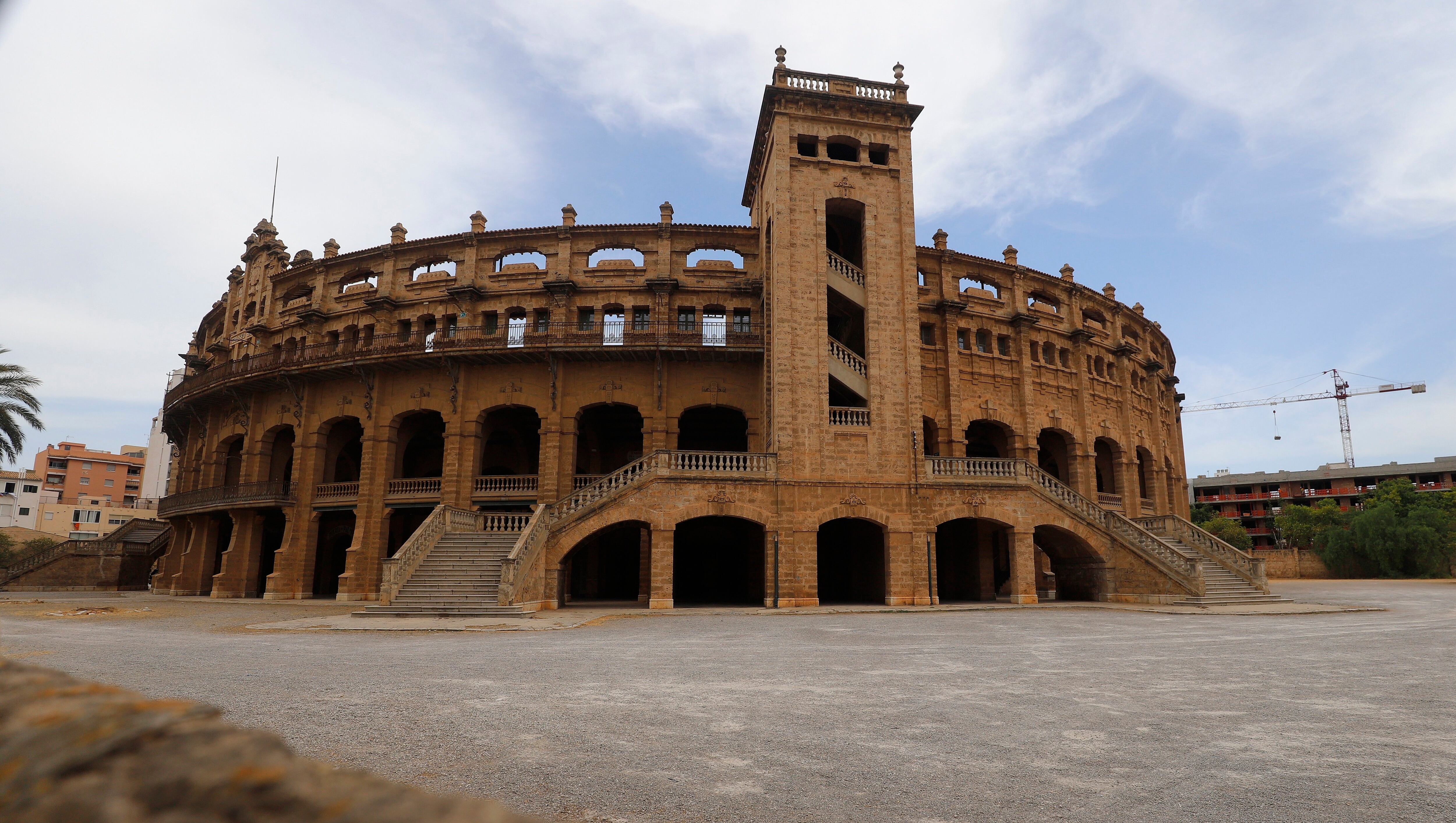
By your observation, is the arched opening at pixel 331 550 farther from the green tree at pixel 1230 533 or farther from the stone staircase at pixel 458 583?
the green tree at pixel 1230 533

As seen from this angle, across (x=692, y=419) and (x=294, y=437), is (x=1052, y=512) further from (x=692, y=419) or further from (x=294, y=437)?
Result: (x=294, y=437)

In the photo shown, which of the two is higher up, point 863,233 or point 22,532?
point 863,233

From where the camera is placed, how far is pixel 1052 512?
27234mm

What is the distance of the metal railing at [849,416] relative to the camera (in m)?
27.2

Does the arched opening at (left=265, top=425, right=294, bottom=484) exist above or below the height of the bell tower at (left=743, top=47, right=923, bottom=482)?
below

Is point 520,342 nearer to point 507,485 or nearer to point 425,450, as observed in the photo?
point 507,485

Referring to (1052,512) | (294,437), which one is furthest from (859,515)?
(294,437)

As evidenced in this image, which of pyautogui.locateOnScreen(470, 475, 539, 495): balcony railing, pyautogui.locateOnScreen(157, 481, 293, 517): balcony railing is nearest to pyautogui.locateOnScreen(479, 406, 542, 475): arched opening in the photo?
pyautogui.locateOnScreen(470, 475, 539, 495): balcony railing

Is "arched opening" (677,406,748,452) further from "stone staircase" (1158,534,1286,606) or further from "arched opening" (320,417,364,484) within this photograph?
"stone staircase" (1158,534,1286,606)

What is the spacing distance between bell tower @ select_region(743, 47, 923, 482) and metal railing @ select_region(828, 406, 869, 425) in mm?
41

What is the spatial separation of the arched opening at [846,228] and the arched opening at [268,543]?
25.7 metres

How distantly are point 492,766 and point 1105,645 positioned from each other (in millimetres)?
11687

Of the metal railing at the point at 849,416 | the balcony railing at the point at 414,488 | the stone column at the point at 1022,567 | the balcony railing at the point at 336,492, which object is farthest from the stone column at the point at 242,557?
the stone column at the point at 1022,567

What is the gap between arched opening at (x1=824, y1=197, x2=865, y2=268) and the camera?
29750 mm
